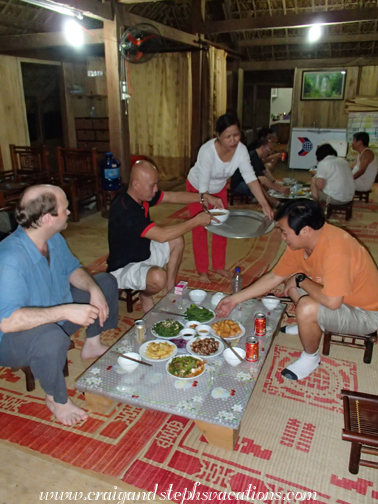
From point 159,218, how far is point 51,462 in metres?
3.74

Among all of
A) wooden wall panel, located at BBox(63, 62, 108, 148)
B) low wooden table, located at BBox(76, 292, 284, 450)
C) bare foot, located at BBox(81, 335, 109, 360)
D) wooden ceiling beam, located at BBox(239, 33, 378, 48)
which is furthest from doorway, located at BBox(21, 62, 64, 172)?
low wooden table, located at BBox(76, 292, 284, 450)

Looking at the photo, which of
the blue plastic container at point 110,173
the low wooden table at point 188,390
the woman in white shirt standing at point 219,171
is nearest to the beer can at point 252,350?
the low wooden table at point 188,390

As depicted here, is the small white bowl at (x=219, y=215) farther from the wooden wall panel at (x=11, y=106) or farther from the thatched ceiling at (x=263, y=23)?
the wooden wall panel at (x=11, y=106)

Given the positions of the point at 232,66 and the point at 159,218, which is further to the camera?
the point at 232,66

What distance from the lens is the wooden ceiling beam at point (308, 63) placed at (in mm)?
8148

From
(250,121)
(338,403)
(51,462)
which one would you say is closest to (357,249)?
(338,403)

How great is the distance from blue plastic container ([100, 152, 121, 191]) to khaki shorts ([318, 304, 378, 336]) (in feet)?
12.1

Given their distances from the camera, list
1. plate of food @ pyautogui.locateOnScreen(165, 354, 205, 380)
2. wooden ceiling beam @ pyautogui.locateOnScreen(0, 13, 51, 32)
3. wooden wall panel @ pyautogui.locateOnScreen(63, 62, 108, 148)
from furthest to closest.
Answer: wooden wall panel @ pyautogui.locateOnScreen(63, 62, 108, 148) < wooden ceiling beam @ pyautogui.locateOnScreen(0, 13, 51, 32) < plate of food @ pyautogui.locateOnScreen(165, 354, 205, 380)

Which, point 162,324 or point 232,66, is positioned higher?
point 232,66

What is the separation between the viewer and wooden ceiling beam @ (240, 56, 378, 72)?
26.7 ft

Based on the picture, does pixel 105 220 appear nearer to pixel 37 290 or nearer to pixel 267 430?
pixel 37 290

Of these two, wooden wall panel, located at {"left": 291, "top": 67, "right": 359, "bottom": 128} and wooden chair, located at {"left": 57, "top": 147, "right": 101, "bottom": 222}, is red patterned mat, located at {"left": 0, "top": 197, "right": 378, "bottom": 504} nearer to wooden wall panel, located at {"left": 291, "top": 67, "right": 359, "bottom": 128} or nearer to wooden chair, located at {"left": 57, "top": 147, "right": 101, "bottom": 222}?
wooden chair, located at {"left": 57, "top": 147, "right": 101, "bottom": 222}

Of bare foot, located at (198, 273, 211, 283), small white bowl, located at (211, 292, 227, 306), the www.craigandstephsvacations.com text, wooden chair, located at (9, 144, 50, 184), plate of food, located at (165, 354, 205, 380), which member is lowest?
the www.craigandstephsvacations.com text

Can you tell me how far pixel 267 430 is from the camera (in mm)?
1717
